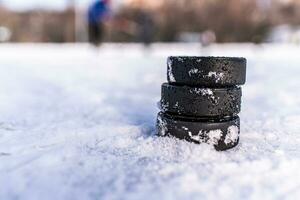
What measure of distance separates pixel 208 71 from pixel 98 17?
30.1ft

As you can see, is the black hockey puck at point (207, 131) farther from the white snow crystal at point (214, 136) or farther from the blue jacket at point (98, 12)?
the blue jacket at point (98, 12)

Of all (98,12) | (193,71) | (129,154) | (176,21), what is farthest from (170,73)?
(176,21)

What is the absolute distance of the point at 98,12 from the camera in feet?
38.3

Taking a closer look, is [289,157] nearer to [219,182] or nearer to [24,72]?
[219,182]

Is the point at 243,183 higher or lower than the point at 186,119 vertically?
lower

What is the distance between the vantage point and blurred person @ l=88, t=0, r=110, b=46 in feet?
38.2

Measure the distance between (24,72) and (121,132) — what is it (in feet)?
16.0

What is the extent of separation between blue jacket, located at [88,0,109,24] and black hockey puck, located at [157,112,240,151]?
360 inches

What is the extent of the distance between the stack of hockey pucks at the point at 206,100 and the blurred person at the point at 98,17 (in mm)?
9061

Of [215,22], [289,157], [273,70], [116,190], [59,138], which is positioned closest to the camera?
[116,190]

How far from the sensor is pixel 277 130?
332 centimetres

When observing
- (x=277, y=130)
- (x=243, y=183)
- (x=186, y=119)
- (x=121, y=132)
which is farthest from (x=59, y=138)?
(x=277, y=130)

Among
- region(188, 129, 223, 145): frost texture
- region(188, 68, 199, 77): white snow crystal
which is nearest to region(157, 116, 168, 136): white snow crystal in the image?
region(188, 129, 223, 145): frost texture

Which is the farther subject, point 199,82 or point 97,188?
point 199,82
